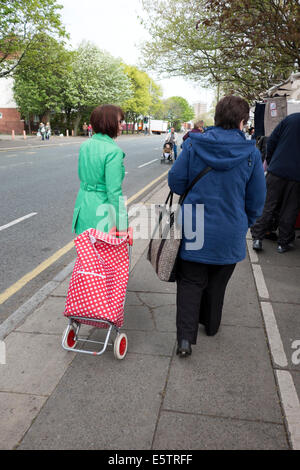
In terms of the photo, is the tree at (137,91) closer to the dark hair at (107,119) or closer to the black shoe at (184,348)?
the dark hair at (107,119)

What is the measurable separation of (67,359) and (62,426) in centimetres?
70

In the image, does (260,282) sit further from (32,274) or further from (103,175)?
(32,274)

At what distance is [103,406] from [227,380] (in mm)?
871

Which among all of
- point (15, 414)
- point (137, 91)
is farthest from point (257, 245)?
point (137, 91)

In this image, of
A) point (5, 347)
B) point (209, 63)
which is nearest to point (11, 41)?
point (209, 63)

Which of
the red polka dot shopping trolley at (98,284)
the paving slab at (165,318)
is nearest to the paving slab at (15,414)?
the red polka dot shopping trolley at (98,284)

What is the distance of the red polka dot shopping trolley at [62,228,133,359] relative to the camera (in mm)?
2801

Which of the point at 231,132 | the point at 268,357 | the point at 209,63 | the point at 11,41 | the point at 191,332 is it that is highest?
the point at 11,41

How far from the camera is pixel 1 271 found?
15.8 ft

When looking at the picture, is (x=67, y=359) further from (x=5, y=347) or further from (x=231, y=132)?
(x=231, y=132)

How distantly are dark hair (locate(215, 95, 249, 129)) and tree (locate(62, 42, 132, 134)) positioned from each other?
46.9 meters

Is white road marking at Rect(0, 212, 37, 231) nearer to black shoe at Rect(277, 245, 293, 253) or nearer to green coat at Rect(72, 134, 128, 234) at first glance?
green coat at Rect(72, 134, 128, 234)

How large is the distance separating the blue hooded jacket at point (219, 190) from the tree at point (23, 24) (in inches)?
1042
